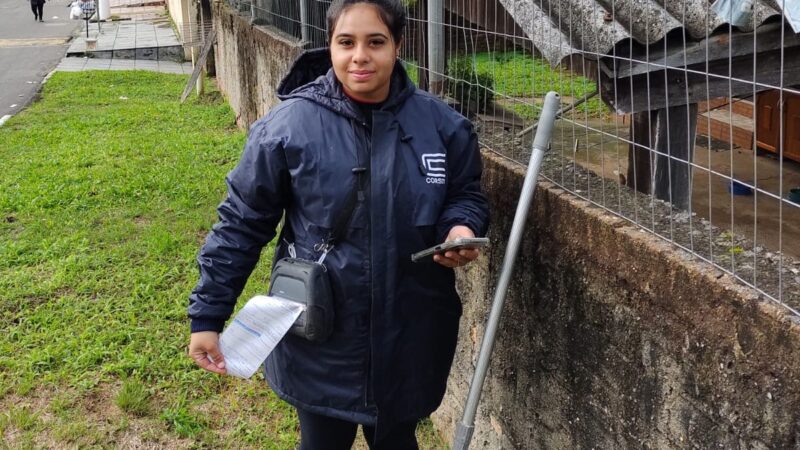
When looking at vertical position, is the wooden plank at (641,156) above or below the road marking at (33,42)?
above

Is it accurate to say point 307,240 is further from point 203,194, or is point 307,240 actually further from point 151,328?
point 203,194

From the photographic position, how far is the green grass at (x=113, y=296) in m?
3.57

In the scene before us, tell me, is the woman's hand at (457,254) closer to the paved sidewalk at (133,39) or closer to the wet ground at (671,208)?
the wet ground at (671,208)

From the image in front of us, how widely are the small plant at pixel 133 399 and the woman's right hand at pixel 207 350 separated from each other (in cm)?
151

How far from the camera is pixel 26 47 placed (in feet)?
71.7

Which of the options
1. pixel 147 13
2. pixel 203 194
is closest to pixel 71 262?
pixel 203 194

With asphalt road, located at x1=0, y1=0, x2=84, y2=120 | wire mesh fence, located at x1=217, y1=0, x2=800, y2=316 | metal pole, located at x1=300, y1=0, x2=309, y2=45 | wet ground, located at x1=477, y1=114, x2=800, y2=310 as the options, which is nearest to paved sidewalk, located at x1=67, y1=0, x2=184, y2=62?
asphalt road, located at x1=0, y1=0, x2=84, y2=120

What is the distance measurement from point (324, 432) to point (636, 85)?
53.5 inches

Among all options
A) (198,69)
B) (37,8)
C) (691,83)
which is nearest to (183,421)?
(691,83)

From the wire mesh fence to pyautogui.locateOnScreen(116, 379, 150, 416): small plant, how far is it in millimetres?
1780

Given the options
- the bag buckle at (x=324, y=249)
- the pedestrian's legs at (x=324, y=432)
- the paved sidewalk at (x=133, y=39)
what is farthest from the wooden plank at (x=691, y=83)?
the paved sidewalk at (x=133, y=39)

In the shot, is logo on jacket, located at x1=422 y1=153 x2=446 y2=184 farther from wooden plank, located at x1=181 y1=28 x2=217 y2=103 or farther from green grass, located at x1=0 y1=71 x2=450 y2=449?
wooden plank, located at x1=181 y1=28 x2=217 y2=103

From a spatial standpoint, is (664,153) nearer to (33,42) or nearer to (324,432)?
(324,432)

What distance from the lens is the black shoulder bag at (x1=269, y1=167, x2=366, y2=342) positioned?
216cm
